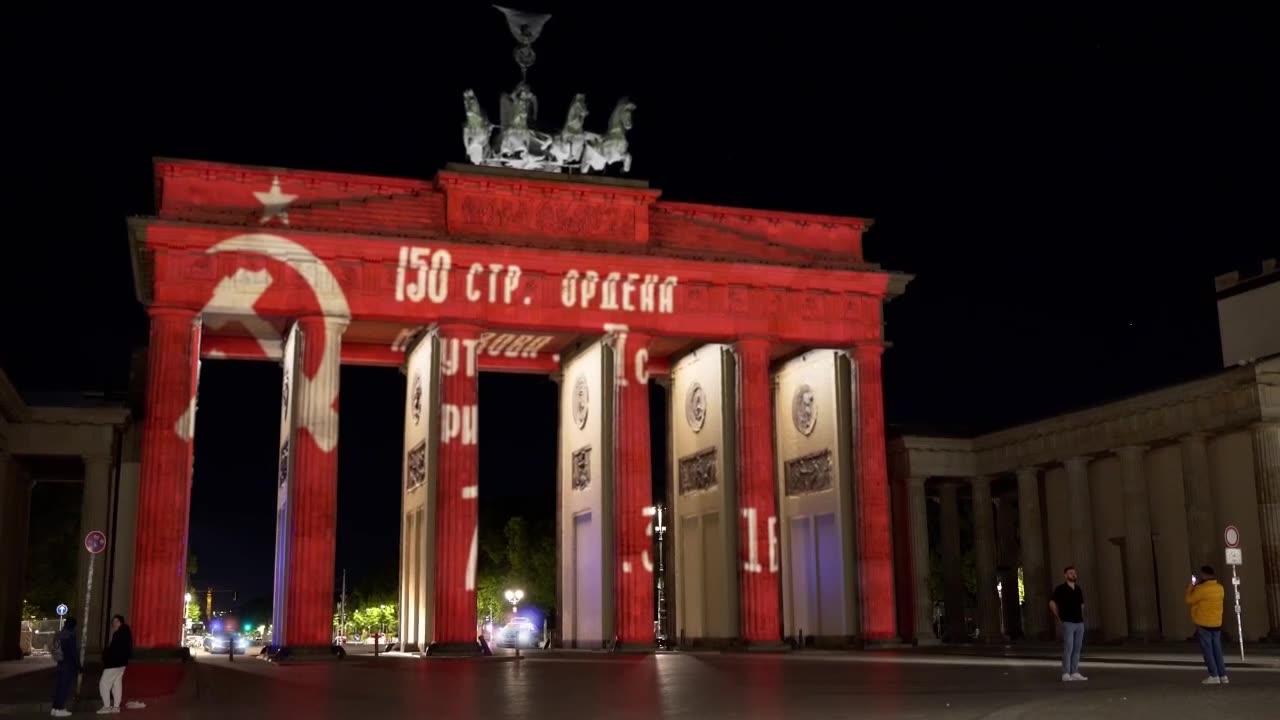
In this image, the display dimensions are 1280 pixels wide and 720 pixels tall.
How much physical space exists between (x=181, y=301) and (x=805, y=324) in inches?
845

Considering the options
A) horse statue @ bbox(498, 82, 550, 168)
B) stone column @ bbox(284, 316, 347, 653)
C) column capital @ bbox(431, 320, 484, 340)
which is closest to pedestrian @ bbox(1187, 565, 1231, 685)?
stone column @ bbox(284, 316, 347, 653)

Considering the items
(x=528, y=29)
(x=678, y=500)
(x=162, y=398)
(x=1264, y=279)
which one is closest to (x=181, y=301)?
(x=162, y=398)

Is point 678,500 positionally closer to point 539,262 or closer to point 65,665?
point 539,262

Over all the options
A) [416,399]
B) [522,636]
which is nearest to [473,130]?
[416,399]

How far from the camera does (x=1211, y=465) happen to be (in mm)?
44156

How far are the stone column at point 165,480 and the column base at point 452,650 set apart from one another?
25.1ft

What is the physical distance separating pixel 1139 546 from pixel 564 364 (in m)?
22.5

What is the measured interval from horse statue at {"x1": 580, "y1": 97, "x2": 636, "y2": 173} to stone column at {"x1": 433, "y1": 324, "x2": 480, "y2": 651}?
8.14 metres

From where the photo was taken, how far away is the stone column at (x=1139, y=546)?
45.6 metres

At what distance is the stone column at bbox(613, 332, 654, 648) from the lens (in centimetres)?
4419

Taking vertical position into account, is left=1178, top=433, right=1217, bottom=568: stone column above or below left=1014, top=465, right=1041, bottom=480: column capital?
below

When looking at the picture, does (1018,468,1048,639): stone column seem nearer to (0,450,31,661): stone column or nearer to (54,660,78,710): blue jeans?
(0,450,31,661): stone column

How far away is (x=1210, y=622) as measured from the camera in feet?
65.3

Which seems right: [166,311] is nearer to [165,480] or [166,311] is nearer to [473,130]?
[165,480]
